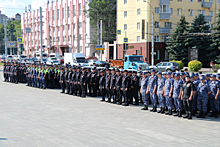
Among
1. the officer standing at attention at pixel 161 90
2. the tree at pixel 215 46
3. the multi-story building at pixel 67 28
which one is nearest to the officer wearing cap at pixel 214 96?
the officer standing at attention at pixel 161 90

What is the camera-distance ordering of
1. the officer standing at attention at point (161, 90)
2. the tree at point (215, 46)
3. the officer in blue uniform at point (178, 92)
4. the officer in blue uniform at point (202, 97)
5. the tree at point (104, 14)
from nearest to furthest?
the officer in blue uniform at point (202, 97)
the officer in blue uniform at point (178, 92)
the officer standing at attention at point (161, 90)
the tree at point (215, 46)
the tree at point (104, 14)

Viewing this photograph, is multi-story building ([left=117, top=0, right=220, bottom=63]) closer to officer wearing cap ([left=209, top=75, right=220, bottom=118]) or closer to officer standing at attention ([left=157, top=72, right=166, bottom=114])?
officer standing at attention ([left=157, top=72, right=166, bottom=114])

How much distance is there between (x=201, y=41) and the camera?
47.2m

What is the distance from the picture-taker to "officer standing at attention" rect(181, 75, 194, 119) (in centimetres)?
1106

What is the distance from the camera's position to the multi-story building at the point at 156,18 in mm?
51625

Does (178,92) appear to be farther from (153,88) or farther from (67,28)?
(67,28)

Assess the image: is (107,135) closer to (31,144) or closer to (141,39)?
Answer: (31,144)

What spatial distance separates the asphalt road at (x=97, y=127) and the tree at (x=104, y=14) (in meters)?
49.4

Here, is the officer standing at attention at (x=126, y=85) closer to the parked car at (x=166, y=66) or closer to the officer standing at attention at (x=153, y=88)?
the officer standing at attention at (x=153, y=88)

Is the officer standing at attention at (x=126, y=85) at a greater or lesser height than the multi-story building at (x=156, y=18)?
lesser

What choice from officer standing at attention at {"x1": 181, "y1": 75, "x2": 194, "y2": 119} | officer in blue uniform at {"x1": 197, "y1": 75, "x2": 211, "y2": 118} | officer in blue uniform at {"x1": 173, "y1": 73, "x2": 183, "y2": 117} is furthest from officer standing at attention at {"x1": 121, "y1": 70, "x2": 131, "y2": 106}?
officer in blue uniform at {"x1": 197, "y1": 75, "x2": 211, "y2": 118}

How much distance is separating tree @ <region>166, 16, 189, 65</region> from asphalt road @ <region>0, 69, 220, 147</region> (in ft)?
115

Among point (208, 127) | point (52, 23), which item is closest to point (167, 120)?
point (208, 127)

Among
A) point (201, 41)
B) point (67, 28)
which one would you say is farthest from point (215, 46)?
point (67, 28)
